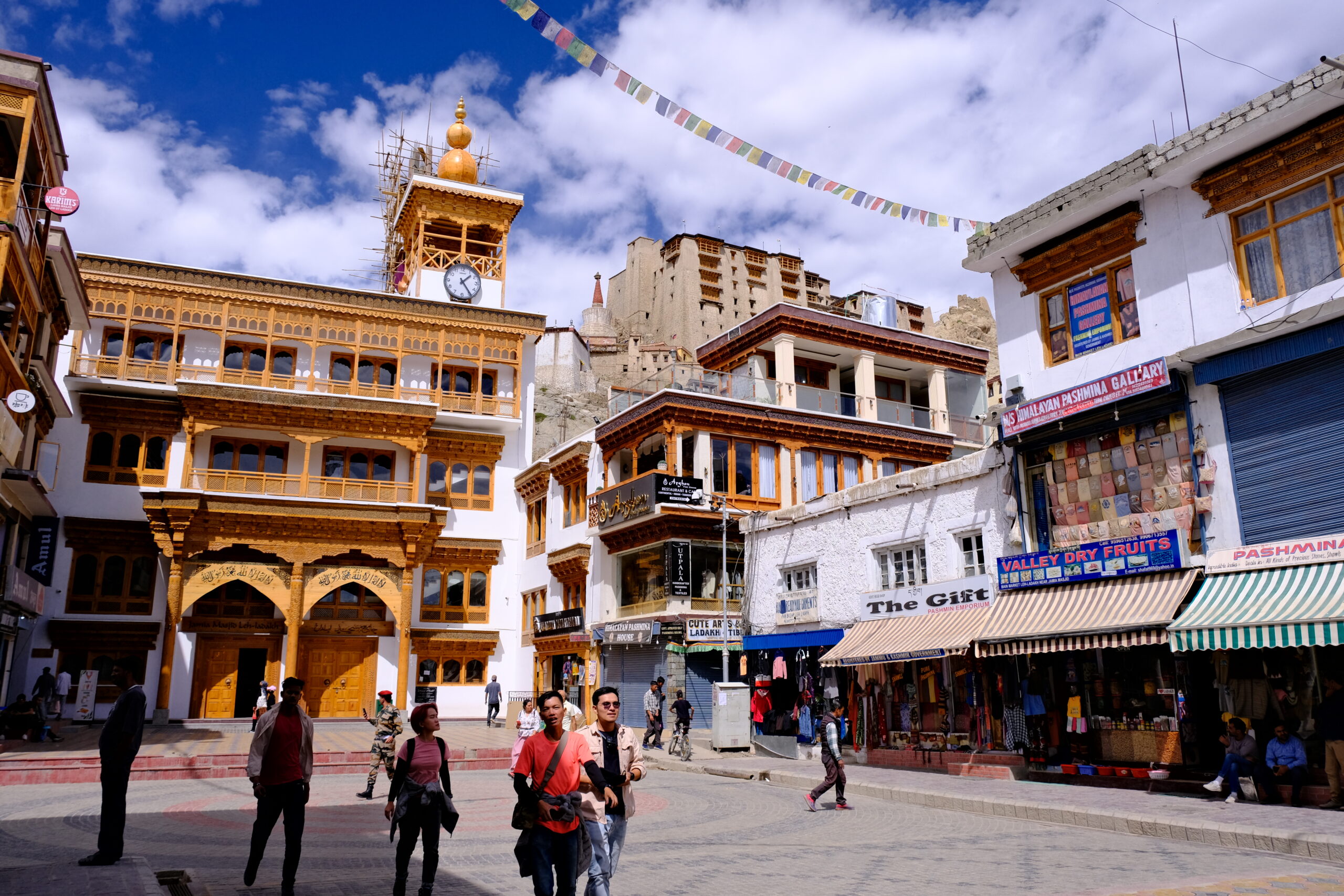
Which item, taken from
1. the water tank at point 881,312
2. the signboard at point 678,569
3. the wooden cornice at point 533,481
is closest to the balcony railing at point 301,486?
the wooden cornice at point 533,481

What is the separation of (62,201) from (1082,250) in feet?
69.5

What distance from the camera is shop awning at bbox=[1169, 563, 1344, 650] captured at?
42.3ft

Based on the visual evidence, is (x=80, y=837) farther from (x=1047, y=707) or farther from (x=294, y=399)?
(x=294, y=399)

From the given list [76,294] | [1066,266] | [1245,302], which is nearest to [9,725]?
[76,294]

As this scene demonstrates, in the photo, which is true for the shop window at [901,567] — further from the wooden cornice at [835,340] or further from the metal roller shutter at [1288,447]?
the wooden cornice at [835,340]

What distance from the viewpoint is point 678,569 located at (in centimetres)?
2919

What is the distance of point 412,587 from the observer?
3741 centimetres

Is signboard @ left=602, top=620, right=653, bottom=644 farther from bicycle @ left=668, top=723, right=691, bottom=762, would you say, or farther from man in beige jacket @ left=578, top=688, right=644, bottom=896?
man in beige jacket @ left=578, top=688, right=644, bottom=896

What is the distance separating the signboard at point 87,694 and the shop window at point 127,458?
22.5 ft

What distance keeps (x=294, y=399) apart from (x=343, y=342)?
376 centimetres

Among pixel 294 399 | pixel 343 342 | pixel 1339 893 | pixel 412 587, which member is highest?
pixel 343 342

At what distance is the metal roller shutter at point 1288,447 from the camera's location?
47.2 feet

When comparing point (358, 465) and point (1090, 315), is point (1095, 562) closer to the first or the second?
point (1090, 315)

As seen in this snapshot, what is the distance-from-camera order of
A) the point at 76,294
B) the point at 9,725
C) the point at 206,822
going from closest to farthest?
the point at 206,822 → the point at 9,725 → the point at 76,294
